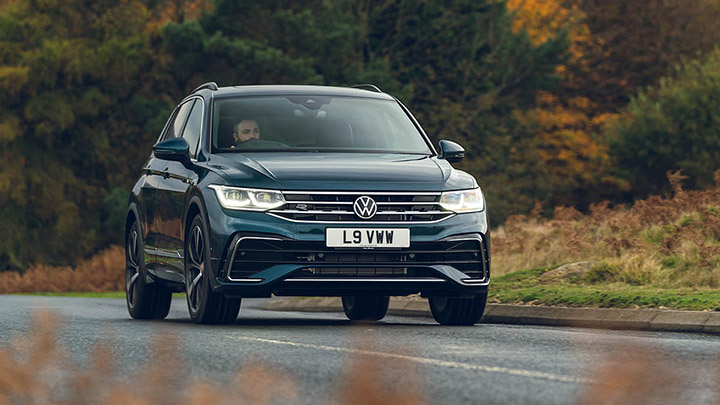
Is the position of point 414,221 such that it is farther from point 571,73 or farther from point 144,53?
point 571,73

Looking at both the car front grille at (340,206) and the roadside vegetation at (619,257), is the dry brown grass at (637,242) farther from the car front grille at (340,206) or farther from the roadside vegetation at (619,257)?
the car front grille at (340,206)

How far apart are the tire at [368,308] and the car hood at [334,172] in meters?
2.75

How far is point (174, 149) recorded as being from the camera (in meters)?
12.1

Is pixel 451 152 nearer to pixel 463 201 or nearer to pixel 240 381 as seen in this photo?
pixel 463 201

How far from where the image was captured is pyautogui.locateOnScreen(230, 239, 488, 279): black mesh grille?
1105cm

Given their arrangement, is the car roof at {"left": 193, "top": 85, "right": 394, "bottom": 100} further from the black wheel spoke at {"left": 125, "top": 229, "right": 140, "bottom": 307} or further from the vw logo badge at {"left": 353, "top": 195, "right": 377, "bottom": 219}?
the vw logo badge at {"left": 353, "top": 195, "right": 377, "bottom": 219}

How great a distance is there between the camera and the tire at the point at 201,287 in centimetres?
1142

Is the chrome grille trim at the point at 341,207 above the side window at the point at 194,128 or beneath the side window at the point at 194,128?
beneath

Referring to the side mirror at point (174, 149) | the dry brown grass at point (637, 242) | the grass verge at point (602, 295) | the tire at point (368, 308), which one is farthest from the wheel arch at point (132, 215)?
the dry brown grass at point (637, 242)

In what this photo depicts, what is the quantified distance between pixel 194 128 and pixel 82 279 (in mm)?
25927

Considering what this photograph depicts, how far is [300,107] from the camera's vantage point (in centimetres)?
1278

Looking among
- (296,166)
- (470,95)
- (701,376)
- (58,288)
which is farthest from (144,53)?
(701,376)

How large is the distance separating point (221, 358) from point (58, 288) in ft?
100

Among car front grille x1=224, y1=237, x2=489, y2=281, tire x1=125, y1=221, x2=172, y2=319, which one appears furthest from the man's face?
tire x1=125, y1=221, x2=172, y2=319
